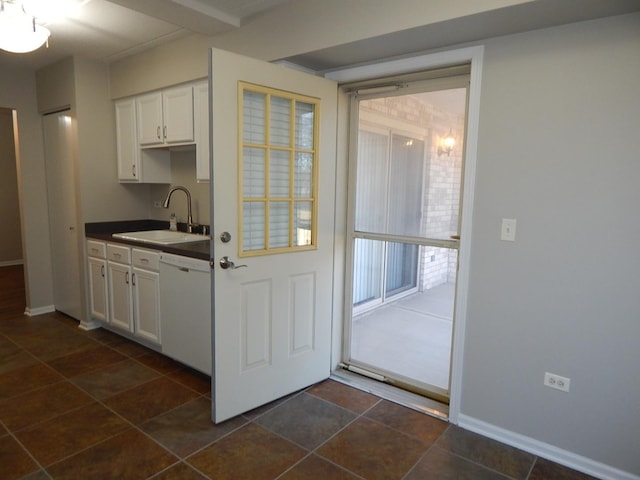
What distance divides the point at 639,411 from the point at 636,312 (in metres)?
0.46

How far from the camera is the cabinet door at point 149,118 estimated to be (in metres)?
3.44

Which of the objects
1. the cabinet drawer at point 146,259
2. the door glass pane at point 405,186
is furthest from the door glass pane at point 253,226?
the cabinet drawer at point 146,259

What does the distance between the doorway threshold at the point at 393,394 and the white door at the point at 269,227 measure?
0.58ft

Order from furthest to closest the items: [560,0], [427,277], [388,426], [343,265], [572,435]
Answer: [427,277] → [343,265] → [388,426] → [572,435] → [560,0]

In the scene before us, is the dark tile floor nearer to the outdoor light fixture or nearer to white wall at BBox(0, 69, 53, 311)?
white wall at BBox(0, 69, 53, 311)

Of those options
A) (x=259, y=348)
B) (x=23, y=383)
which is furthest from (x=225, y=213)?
(x=23, y=383)

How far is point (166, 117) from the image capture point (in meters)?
3.37

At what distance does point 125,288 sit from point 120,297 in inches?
5.3

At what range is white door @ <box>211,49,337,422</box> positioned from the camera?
2.22 metres

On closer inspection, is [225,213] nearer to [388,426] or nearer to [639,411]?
[388,426]

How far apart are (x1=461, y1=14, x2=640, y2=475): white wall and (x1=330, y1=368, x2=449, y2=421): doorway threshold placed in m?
0.33

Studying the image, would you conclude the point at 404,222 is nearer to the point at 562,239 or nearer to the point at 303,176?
the point at 303,176

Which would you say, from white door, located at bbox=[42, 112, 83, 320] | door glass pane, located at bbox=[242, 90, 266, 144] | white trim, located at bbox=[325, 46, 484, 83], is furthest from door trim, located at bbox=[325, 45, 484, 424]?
white door, located at bbox=[42, 112, 83, 320]

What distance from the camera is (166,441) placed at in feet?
7.17
